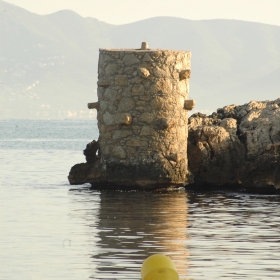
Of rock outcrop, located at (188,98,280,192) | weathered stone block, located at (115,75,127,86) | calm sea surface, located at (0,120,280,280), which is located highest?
weathered stone block, located at (115,75,127,86)

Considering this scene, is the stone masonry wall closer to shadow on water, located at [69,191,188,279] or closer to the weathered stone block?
the weathered stone block

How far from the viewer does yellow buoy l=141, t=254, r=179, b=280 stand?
1007 centimetres

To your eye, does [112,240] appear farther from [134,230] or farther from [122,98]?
[122,98]

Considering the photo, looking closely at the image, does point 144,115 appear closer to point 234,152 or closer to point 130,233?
point 234,152

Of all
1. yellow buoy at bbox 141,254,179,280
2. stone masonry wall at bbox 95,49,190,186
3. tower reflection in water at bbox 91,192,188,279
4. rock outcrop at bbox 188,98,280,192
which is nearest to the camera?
yellow buoy at bbox 141,254,179,280

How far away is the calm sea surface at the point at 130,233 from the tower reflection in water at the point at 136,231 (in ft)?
0.04

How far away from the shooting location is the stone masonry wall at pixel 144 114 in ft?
66.6

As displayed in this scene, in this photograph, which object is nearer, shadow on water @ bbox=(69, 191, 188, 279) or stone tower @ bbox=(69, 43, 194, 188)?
shadow on water @ bbox=(69, 191, 188, 279)

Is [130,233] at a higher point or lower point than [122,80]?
lower

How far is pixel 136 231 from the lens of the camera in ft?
48.7

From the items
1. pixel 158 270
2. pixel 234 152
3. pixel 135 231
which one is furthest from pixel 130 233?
pixel 234 152

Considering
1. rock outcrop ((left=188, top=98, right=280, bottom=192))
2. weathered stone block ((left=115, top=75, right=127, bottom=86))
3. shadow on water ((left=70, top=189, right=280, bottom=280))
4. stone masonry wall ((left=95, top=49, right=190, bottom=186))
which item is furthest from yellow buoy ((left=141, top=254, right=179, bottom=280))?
rock outcrop ((left=188, top=98, right=280, bottom=192))

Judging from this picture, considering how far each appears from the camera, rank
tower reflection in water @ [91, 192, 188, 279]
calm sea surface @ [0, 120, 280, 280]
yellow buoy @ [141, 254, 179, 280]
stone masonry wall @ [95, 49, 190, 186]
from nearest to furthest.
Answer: yellow buoy @ [141, 254, 179, 280]
calm sea surface @ [0, 120, 280, 280]
tower reflection in water @ [91, 192, 188, 279]
stone masonry wall @ [95, 49, 190, 186]

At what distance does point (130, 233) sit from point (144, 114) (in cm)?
600
